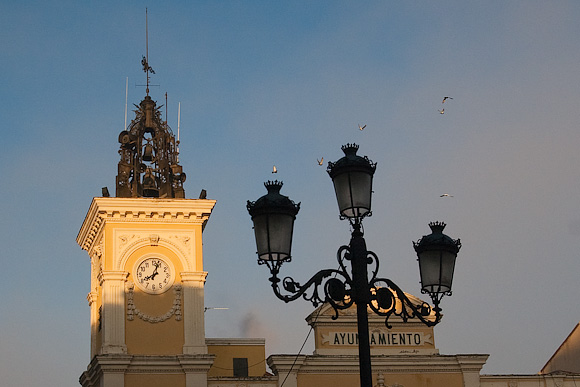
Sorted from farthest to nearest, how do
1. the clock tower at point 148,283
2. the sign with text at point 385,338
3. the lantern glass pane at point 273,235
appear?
the sign with text at point 385,338, the clock tower at point 148,283, the lantern glass pane at point 273,235

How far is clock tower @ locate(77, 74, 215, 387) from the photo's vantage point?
30.4 metres

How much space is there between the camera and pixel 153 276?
31484 millimetres

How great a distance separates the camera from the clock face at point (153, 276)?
31.4 metres

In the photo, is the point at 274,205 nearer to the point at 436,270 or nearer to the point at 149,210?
the point at 436,270

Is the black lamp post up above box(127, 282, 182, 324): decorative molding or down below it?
below

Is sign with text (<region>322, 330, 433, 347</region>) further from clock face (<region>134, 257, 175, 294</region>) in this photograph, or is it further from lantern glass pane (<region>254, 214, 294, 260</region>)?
lantern glass pane (<region>254, 214, 294, 260</region>)

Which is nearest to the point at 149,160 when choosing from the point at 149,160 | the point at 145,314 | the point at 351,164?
the point at 149,160

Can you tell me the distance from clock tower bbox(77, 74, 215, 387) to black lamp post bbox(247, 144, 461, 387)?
2008 centimetres

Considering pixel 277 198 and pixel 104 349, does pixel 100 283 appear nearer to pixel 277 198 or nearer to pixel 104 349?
pixel 104 349

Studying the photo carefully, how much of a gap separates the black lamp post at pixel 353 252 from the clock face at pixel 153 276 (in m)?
20.7

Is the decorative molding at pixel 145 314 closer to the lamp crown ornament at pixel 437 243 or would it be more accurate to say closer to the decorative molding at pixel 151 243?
the decorative molding at pixel 151 243

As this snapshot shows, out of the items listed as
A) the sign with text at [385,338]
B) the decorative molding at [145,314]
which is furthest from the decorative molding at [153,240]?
the sign with text at [385,338]

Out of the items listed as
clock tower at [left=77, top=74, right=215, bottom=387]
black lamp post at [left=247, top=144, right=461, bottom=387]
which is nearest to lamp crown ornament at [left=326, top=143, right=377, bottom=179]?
black lamp post at [left=247, top=144, right=461, bottom=387]

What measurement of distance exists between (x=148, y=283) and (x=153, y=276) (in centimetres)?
27
